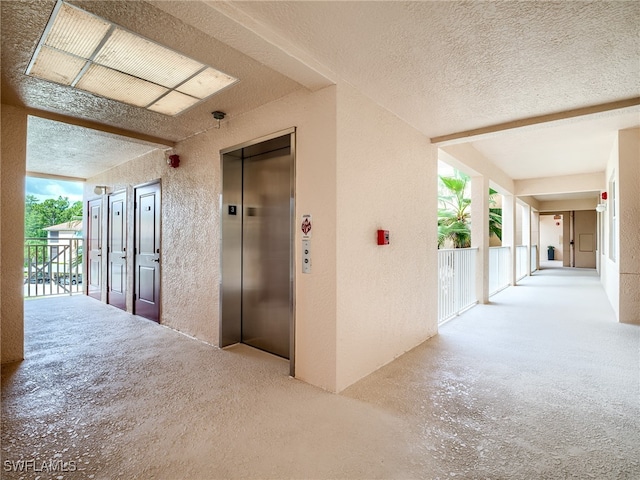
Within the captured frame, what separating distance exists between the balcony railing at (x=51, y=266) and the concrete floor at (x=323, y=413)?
3.77 meters

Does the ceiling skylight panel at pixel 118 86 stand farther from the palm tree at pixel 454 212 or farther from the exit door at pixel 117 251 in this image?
the palm tree at pixel 454 212

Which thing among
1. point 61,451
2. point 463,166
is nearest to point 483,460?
point 61,451

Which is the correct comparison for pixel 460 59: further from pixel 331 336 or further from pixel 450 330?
pixel 450 330

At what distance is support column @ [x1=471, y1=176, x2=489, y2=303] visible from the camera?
584 cm

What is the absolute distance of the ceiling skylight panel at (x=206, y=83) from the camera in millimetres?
2535

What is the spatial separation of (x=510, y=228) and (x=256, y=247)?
7.39 m

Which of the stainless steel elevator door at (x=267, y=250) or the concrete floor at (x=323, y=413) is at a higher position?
the stainless steel elevator door at (x=267, y=250)

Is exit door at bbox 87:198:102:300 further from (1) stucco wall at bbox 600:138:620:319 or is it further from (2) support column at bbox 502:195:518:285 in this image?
(2) support column at bbox 502:195:518:285

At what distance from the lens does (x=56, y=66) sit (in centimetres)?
244

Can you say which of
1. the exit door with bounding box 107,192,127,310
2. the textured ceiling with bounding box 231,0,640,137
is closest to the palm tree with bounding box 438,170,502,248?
the textured ceiling with bounding box 231,0,640,137

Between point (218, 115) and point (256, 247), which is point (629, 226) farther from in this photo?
point (218, 115)

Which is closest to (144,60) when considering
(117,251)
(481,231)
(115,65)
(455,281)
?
(115,65)

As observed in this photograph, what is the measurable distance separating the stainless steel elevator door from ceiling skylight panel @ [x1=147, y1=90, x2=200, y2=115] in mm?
832

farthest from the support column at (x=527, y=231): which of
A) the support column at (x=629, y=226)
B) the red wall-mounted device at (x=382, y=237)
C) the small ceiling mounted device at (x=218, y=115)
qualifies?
the small ceiling mounted device at (x=218, y=115)
